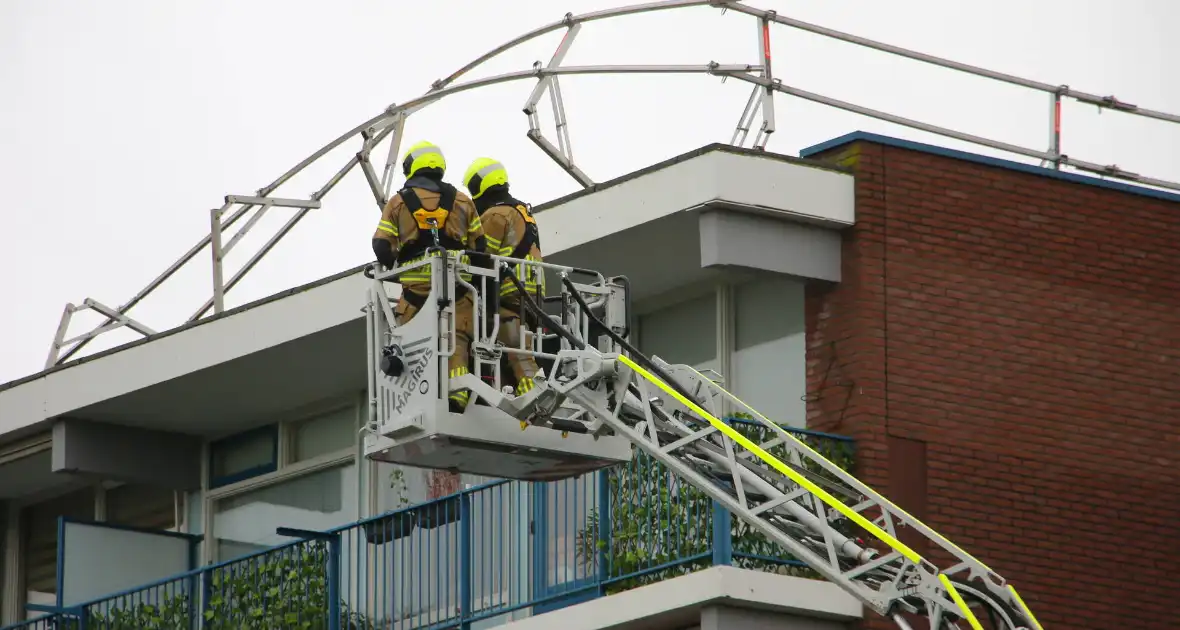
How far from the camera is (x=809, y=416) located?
822 inches

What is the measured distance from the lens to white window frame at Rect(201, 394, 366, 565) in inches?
1001

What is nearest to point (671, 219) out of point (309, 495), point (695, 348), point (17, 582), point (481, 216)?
point (695, 348)

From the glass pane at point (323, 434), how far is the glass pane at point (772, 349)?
5.09 m

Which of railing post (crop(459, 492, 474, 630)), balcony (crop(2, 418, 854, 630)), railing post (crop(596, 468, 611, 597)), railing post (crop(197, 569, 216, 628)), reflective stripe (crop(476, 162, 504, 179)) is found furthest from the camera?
railing post (crop(197, 569, 216, 628))

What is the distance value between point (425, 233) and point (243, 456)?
407 inches

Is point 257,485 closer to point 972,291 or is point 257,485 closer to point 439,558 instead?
point 439,558

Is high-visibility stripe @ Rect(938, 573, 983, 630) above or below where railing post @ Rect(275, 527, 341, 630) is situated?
below

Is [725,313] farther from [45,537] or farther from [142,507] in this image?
[45,537]

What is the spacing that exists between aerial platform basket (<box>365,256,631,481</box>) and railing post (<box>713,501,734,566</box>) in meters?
2.25

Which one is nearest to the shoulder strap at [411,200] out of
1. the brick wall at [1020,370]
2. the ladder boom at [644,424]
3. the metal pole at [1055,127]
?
the ladder boom at [644,424]

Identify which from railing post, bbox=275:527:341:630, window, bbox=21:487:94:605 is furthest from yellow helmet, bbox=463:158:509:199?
window, bbox=21:487:94:605

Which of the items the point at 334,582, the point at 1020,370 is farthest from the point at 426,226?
the point at 1020,370

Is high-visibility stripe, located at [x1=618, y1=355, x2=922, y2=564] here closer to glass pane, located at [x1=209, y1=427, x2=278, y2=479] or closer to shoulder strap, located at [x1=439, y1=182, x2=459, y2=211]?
shoulder strap, located at [x1=439, y1=182, x2=459, y2=211]

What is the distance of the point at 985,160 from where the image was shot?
21.5 metres
